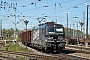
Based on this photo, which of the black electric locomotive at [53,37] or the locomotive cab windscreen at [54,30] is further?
the locomotive cab windscreen at [54,30]

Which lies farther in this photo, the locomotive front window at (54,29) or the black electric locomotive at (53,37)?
the locomotive front window at (54,29)

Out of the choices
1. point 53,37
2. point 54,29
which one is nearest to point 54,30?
point 54,29

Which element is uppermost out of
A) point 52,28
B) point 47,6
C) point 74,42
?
point 47,6

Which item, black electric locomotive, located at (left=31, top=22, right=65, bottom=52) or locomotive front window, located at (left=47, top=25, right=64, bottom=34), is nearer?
black electric locomotive, located at (left=31, top=22, right=65, bottom=52)

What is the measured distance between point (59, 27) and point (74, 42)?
35320 millimetres

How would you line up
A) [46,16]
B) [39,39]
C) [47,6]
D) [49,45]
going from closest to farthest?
[49,45] < [39,39] < [47,6] < [46,16]

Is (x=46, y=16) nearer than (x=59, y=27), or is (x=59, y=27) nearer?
(x=59, y=27)

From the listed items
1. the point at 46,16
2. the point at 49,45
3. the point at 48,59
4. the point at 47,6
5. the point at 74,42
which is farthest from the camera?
the point at 74,42

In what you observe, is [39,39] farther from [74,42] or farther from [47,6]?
[74,42]

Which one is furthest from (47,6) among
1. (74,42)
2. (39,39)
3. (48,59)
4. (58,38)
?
(74,42)

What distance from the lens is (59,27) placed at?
27375 mm

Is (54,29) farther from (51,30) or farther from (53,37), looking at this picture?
(53,37)

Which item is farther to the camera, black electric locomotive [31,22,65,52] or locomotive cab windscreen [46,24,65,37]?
locomotive cab windscreen [46,24,65,37]

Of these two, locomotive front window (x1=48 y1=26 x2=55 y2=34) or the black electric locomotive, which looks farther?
locomotive front window (x1=48 y1=26 x2=55 y2=34)
